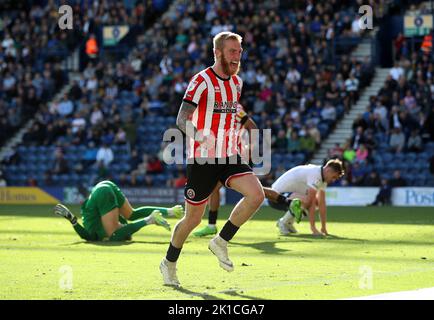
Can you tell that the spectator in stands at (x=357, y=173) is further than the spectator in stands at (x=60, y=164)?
No

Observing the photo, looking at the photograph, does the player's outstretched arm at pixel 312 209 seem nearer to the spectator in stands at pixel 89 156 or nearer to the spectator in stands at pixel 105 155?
the spectator in stands at pixel 105 155

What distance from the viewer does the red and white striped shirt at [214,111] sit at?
10562 mm

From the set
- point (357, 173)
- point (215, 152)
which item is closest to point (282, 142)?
point (357, 173)

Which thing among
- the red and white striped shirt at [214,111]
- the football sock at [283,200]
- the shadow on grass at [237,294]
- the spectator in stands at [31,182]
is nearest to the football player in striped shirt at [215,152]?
the red and white striped shirt at [214,111]

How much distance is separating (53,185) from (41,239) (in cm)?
1802

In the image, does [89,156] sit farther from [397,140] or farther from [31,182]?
[397,140]

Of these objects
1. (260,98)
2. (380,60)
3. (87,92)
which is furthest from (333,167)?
(87,92)

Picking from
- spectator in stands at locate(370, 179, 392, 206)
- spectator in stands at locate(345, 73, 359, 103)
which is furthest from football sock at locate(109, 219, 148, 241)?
spectator in stands at locate(345, 73, 359, 103)

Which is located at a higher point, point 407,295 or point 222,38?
point 222,38

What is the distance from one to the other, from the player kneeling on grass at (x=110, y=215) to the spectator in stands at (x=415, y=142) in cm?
1496

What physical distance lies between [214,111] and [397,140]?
20.4 m

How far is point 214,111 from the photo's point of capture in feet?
35.1

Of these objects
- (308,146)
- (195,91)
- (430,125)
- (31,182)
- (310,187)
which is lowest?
(31,182)

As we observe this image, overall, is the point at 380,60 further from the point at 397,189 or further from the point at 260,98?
the point at 397,189
